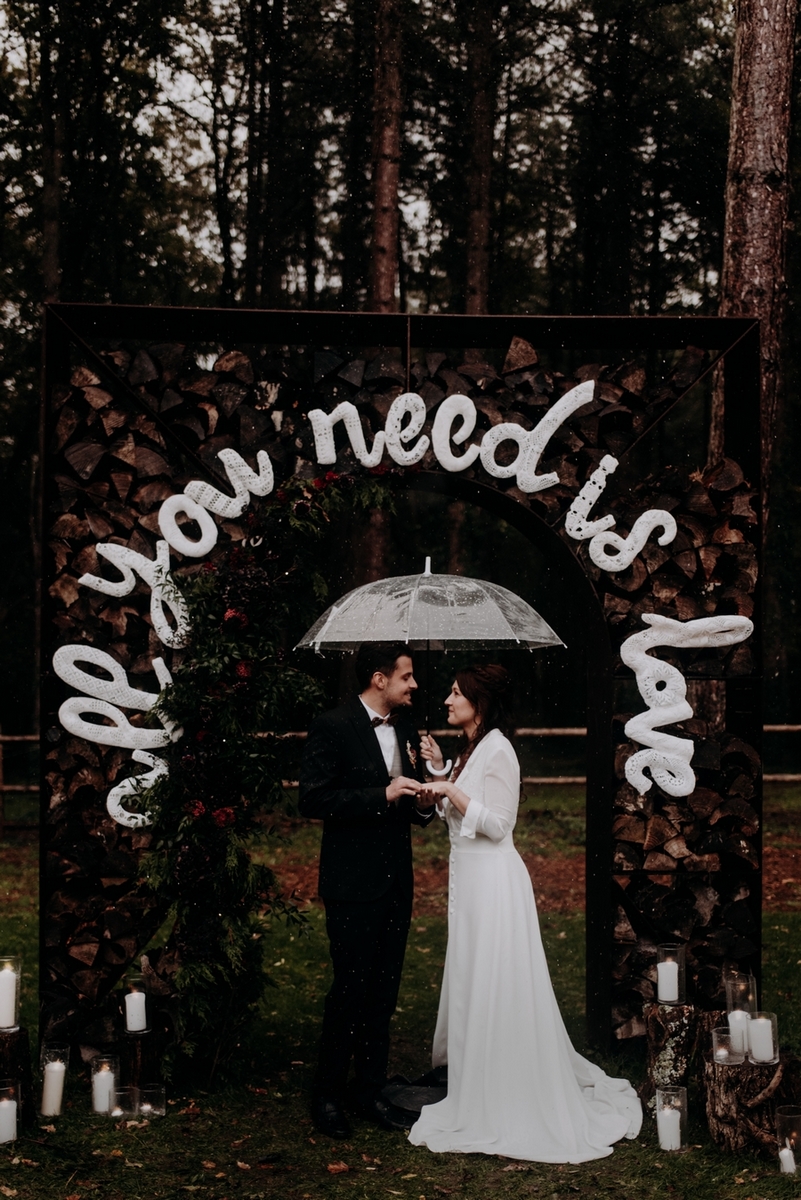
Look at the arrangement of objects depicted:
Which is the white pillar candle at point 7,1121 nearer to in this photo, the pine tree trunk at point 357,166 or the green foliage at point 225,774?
the green foliage at point 225,774

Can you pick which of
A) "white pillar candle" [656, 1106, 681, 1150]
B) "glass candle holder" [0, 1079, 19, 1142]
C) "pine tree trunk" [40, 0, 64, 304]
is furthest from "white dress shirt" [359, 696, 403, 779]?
"pine tree trunk" [40, 0, 64, 304]

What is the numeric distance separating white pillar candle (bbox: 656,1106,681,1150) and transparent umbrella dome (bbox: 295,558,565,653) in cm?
182

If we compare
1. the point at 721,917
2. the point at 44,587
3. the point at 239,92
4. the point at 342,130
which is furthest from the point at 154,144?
the point at 721,917

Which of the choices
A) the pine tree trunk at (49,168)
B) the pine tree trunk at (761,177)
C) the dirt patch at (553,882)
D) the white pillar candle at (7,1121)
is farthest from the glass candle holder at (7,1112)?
the pine tree trunk at (49,168)

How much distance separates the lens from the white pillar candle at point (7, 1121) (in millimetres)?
4449

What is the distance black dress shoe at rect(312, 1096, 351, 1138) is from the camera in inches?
180

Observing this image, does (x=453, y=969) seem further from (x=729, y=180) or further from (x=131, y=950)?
(x=729, y=180)

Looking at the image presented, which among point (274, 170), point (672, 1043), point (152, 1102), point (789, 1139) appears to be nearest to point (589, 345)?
point (672, 1043)

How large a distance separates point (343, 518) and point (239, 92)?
637 centimetres

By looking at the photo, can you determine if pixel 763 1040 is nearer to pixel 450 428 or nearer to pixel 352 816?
pixel 352 816

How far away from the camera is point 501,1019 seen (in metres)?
4.43

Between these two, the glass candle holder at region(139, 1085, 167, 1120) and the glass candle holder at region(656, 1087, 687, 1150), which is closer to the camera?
the glass candle holder at region(656, 1087, 687, 1150)

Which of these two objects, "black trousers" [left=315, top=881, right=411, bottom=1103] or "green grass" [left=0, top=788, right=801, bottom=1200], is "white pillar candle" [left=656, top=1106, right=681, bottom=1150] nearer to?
"green grass" [left=0, top=788, right=801, bottom=1200]

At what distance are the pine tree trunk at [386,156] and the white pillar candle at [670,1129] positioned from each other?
25.9ft
